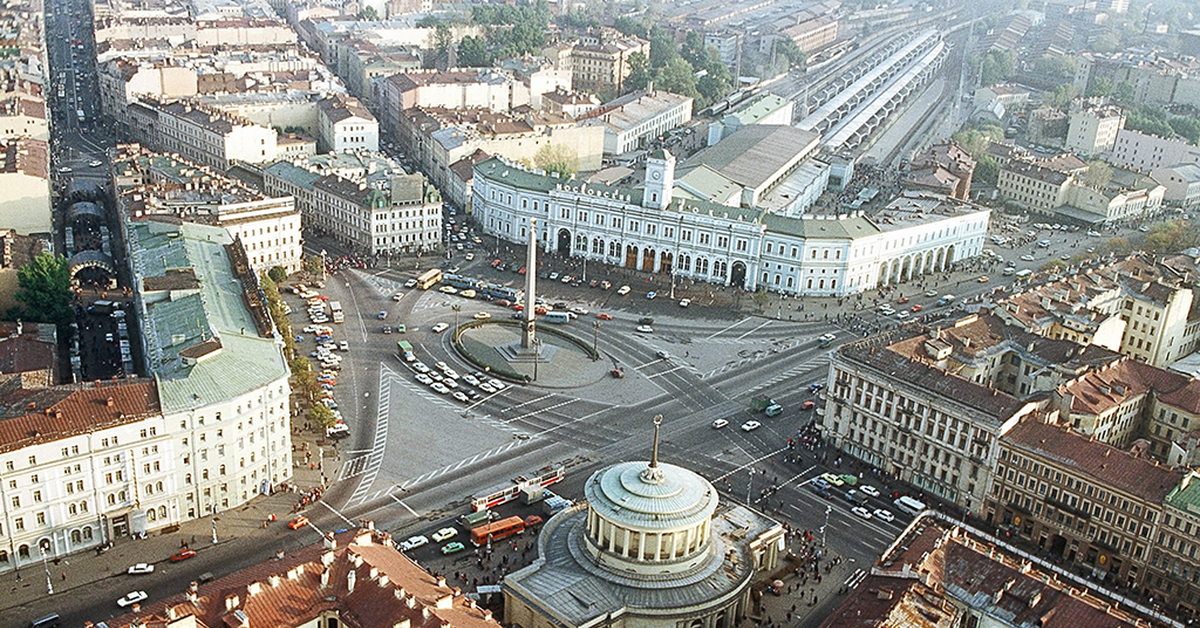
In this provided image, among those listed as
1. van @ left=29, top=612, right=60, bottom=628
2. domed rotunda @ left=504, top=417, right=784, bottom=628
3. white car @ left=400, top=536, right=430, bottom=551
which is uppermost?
domed rotunda @ left=504, top=417, right=784, bottom=628

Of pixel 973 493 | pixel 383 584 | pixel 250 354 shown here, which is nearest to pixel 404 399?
pixel 250 354

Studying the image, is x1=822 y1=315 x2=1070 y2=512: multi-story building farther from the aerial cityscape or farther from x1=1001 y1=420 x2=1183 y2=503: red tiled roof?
x1=1001 y1=420 x2=1183 y2=503: red tiled roof

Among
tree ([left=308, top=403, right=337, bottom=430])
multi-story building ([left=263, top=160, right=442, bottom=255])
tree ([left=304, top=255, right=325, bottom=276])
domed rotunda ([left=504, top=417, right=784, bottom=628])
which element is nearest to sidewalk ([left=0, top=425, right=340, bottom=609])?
tree ([left=308, top=403, right=337, bottom=430])

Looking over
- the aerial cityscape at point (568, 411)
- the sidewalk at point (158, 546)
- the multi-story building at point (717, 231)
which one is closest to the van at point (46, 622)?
the aerial cityscape at point (568, 411)

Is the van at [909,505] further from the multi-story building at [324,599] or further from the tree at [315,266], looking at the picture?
the tree at [315,266]

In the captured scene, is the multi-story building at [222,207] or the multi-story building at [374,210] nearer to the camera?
the multi-story building at [222,207]

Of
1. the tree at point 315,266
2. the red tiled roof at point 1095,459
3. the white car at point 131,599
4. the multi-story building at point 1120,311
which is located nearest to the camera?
the white car at point 131,599
